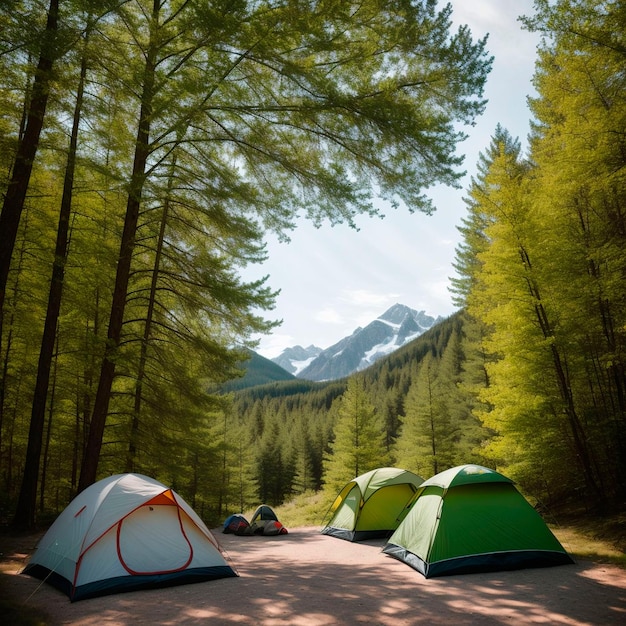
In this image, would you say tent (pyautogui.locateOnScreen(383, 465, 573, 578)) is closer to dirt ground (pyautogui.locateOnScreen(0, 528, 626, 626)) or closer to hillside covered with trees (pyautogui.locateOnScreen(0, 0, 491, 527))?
dirt ground (pyautogui.locateOnScreen(0, 528, 626, 626))

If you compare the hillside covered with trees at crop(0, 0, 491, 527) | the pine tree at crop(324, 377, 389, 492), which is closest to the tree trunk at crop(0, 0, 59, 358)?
the hillside covered with trees at crop(0, 0, 491, 527)

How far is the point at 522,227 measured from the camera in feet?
36.2

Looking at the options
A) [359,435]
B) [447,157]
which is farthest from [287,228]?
[359,435]

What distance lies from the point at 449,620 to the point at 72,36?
8972 millimetres

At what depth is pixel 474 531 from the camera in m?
6.89

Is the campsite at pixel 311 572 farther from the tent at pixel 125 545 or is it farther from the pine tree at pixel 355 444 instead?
the pine tree at pixel 355 444

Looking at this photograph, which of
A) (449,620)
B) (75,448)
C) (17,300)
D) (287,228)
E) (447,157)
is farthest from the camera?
(75,448)

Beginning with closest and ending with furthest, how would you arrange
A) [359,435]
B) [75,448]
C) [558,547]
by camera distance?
1. [558,547]
2. [75,448]
3. [359,435]

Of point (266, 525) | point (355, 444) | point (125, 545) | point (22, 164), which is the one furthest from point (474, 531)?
point (355, 444)

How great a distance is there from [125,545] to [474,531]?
5.58 metres

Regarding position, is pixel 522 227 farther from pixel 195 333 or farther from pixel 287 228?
pixel 195 333

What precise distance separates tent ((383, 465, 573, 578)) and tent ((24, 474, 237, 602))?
10.9ft

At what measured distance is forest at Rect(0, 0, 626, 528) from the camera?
21.8 ft

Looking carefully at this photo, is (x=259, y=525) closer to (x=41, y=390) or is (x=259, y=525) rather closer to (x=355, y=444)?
(x=41, y=390)
